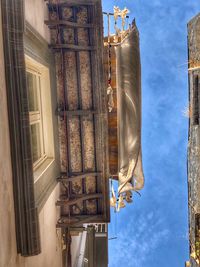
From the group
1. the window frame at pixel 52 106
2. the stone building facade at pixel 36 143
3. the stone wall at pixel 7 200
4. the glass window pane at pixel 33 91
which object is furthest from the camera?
the glass window pane at pixel 33 91

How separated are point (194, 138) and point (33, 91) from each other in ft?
20.7

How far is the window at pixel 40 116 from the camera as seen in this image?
244 inches

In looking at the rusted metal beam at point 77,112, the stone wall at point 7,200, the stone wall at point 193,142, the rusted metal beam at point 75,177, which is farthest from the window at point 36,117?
the stone wall at point 193,142

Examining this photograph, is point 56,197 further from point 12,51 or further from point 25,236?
point 12,51

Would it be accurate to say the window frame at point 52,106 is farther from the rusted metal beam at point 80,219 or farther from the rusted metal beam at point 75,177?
the rusted metal beam at point 80,219

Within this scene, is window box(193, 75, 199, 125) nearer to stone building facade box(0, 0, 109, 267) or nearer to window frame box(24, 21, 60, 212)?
stone building facade box(0, 0, 109, 267)

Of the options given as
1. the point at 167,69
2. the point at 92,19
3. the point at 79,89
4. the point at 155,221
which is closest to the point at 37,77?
the point at 79,89

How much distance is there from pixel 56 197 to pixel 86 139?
5.35ft

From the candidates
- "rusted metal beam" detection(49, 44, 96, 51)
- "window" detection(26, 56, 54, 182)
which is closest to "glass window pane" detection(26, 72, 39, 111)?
"window" detection(26, 56, 54, 182)

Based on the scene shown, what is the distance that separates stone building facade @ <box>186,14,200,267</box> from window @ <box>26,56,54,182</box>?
5390 millimetres

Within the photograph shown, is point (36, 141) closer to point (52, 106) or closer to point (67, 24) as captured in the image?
point (52, 106)

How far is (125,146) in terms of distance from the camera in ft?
22.4

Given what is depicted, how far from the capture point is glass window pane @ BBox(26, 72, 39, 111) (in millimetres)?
6066

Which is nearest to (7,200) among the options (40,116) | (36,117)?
(36,117)
